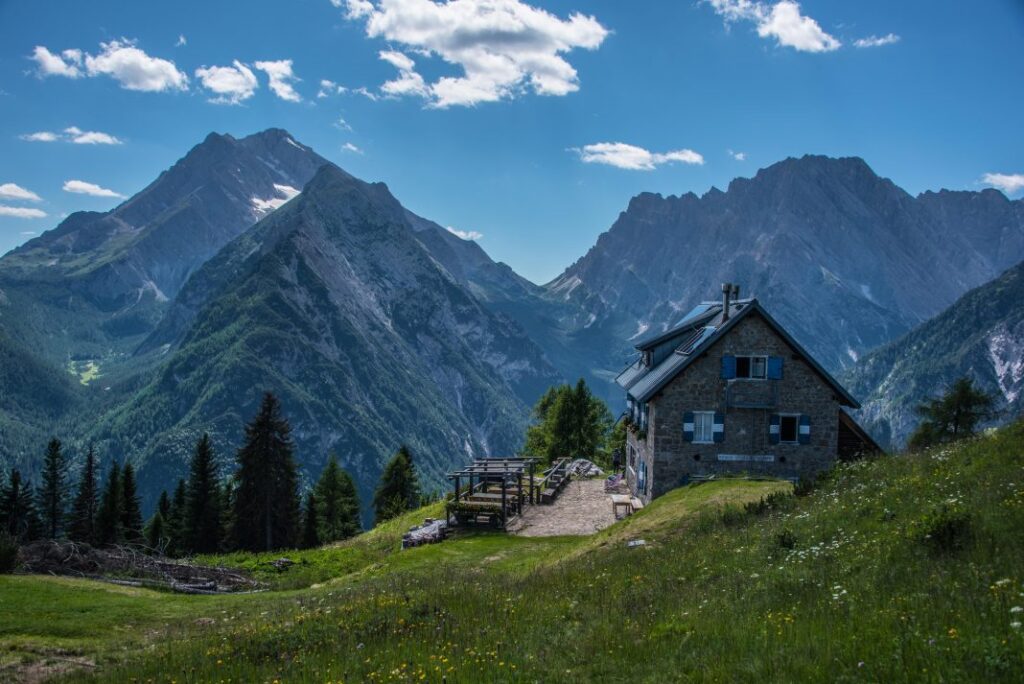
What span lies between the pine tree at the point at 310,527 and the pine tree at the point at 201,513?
9126mm

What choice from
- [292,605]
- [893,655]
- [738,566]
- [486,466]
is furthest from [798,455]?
[893,655]

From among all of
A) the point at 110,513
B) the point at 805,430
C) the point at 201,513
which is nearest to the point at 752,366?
the point at 805,430

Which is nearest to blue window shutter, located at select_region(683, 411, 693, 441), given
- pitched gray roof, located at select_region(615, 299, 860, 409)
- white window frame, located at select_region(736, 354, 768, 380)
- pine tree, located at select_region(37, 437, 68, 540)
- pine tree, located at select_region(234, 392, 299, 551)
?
pitched gray roof, located at select_region(615, 299, 860, 409)

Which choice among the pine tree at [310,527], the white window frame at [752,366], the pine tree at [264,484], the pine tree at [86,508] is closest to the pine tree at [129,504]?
the pine tree at [86,508]

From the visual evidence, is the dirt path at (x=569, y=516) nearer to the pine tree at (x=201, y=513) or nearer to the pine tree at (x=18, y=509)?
the pine tree at (x=201, y=513)

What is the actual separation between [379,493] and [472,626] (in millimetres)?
79524

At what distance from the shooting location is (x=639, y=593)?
1536 centimetres

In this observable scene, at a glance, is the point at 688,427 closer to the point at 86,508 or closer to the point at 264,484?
the point at 264,484

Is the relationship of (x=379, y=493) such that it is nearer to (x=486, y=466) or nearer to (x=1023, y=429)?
(x=486, y=466)

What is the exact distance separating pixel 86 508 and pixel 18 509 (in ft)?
22.7

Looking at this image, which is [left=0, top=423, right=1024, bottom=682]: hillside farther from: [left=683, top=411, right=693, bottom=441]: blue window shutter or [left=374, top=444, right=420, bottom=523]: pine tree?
[left=374, top=444, right=420, bottom=523]: pine tree

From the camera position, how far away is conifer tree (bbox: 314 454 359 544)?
283 feet

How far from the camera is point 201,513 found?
7688 centimetres

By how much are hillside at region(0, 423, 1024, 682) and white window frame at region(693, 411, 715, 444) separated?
13.6 m
